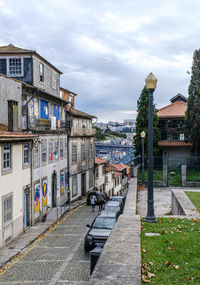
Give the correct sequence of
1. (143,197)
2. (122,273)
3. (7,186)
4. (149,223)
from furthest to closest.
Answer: (143,197), (7,186), (149,223), (122,273)

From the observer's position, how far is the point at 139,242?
8.33 meters

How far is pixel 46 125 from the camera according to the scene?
979 inches

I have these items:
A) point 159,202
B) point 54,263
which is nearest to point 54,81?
point 159,202

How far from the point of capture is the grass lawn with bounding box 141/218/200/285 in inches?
247

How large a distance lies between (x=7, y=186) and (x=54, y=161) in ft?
33.5

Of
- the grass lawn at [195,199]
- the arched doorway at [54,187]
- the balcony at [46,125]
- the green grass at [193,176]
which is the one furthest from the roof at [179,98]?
the grass lawn at [195,199]

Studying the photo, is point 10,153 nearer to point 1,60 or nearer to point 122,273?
point 1,60

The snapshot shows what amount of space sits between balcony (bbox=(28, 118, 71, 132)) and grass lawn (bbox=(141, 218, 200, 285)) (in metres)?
13.0

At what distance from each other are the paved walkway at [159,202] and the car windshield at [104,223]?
2460mm

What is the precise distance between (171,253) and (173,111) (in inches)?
1521

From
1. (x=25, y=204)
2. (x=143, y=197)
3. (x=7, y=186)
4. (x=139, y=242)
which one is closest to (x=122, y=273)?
(x=139, y=242)

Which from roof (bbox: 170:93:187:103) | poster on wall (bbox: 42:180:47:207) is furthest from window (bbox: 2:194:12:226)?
roof (bbox: 170:93:187:103)

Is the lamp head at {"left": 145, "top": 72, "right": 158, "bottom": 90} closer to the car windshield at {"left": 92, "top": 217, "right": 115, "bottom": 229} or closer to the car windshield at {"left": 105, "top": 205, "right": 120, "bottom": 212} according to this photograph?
the car windshield at {"left": 92, "top": 217, "right": 115, "bottom": 229}

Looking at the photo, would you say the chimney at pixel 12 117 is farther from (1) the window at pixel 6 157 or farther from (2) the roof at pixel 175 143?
(2) the roof at pixel 175 143
